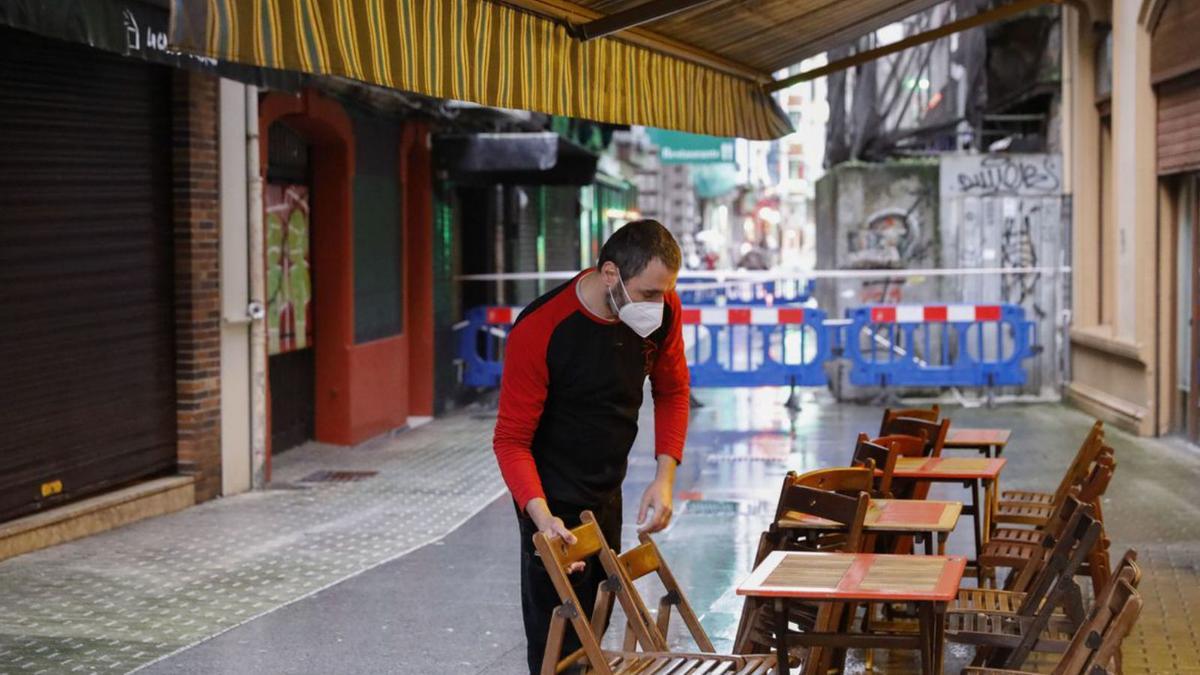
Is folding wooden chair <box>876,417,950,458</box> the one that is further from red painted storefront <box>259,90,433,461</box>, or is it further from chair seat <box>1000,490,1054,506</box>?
red painted storefront <box>259,90,433,461</box>

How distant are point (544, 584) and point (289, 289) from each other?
29.9 feet

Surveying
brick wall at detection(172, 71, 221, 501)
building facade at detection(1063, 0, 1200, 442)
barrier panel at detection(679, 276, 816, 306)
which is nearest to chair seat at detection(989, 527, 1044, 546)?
brick wall at detection(172, 71, 221, 501)

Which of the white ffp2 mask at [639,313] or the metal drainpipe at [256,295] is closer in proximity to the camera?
the white ffp2 mask at [639,313]

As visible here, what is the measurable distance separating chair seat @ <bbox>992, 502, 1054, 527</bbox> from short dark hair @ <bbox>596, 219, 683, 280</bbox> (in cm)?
387

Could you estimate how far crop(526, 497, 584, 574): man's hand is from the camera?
5066 millimetres

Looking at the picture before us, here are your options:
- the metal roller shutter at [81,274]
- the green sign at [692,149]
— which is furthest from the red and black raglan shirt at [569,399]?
the green sign at [692,149]

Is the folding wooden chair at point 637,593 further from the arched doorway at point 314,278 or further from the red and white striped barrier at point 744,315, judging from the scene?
the red and white striped barrier at point 744,315

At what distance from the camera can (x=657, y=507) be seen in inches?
214

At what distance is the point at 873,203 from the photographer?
1912cm

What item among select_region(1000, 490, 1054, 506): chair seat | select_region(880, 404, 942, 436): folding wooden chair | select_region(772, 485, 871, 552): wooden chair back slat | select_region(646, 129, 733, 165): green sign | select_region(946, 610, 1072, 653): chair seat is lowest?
select_region(946, 610, 1072, 653): chair seat

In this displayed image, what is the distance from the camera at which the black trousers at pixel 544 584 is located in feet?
17.9

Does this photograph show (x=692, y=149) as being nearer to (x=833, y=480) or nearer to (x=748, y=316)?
(x=748, y=316)

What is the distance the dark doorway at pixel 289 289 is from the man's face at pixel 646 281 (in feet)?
27.9

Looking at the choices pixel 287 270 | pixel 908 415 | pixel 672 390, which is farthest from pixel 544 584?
pixel 287 270
